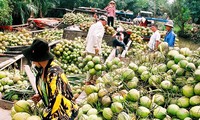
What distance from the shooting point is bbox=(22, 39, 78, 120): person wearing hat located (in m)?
2.68

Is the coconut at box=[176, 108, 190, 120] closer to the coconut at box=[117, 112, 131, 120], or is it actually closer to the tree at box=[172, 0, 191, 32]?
the coconut at box=[117, 112, 131, 120]

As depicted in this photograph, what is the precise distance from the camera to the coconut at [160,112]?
9.52 ft

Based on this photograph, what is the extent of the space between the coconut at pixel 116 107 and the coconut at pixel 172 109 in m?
0.48

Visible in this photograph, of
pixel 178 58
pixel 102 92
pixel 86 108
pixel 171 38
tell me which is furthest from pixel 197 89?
pixel 171 38

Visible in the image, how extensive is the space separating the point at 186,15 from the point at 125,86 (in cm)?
2568

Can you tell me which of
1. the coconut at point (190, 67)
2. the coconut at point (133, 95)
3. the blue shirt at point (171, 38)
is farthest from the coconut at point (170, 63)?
the blue shirt at point (171, 38)

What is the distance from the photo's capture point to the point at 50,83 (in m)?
2.72

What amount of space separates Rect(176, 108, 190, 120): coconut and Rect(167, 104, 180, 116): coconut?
4 centimetres

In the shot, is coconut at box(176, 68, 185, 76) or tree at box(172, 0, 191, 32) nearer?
coconut at box(176, 68, 185, 76)

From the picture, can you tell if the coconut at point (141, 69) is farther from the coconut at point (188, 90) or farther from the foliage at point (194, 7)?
the foliage at point (194, 7)

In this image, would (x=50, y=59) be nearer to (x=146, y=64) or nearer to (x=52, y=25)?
(x=146, y=64)

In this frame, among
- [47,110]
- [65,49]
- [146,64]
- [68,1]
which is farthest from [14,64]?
[68,1]

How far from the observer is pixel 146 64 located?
3971 millimetres

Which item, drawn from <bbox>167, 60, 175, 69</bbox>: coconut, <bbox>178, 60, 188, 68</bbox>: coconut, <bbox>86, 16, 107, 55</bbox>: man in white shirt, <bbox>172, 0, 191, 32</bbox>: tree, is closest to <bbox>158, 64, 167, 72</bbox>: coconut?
<bbox>167, 60, 175, 69</bbox>: coconut
